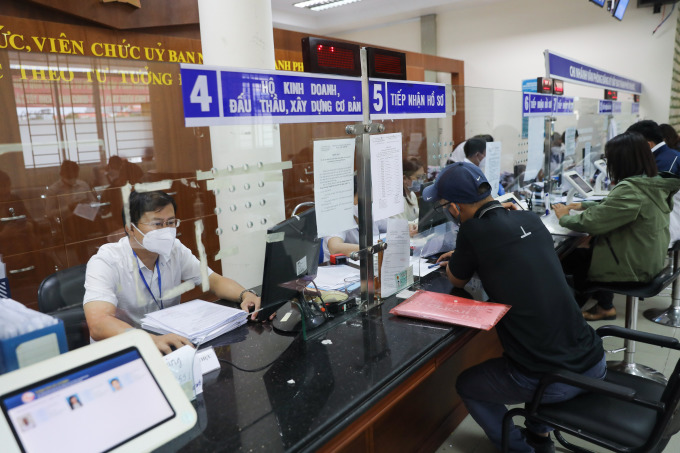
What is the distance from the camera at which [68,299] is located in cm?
167

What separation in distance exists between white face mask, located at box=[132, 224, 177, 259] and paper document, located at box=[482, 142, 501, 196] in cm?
197

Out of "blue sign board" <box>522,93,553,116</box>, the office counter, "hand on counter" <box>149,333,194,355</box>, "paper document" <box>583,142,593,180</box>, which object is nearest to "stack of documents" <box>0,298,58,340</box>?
the office counter

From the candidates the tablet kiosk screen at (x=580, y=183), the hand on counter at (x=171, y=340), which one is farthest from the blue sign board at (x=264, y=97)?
the tablet kiosk screen at (x=580, y=183)

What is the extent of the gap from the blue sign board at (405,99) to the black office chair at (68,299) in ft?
4.04

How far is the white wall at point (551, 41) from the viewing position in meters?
6.98

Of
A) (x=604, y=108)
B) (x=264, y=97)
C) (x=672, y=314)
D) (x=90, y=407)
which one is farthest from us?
(x=604, y=108)

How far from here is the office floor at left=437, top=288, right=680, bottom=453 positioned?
2.10 m

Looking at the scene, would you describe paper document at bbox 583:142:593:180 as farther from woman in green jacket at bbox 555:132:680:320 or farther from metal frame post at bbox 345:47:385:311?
metal frame post at bbox 345:47:385:311

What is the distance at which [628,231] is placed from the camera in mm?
2648

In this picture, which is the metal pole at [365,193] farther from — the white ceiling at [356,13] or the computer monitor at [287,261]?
the white ceiling at [356,13]

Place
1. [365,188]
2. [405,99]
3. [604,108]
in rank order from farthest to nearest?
[604,108] < [405,99] < [365,188]

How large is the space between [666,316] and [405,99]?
9.16ft

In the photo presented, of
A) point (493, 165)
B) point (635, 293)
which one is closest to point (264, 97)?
point (493, 165)

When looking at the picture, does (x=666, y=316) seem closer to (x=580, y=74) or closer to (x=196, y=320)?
(x=580, y=74)
